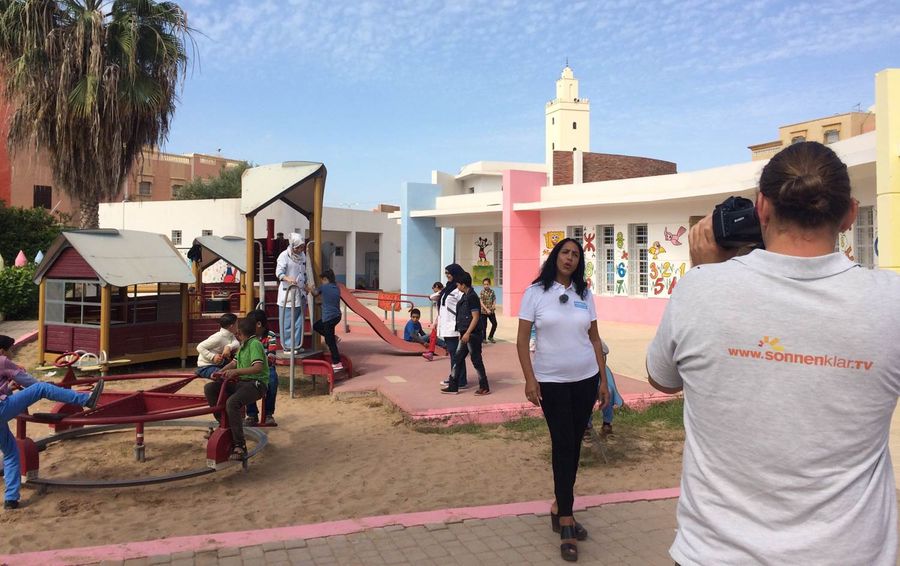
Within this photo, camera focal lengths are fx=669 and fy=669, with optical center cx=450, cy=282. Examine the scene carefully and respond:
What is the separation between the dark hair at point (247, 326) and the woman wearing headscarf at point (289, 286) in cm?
356

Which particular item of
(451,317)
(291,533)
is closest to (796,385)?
(291,533)

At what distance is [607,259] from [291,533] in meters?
15.9

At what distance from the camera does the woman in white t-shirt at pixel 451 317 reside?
8.46 meters

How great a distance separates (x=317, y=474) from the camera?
5.43 meters

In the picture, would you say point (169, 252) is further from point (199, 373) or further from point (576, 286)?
point (576, 286)

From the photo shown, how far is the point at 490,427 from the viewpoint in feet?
22.7

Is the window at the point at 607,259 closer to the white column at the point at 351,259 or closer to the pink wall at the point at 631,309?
the pink wall at the point at 631,309

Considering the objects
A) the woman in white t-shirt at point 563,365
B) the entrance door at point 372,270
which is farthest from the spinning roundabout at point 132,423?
the entrance door at point 372,270

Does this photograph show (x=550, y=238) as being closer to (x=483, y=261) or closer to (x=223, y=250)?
(x=483, y=261)

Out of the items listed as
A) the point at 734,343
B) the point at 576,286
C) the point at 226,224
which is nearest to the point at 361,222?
the point at 226,224

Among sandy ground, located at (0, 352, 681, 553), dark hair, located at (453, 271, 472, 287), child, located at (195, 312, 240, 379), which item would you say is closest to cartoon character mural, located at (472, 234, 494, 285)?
dark hair, located at (453, 271, 472, 287)

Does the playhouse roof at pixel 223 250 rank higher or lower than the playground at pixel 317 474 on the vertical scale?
higher

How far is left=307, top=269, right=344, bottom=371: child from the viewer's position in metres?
9.34

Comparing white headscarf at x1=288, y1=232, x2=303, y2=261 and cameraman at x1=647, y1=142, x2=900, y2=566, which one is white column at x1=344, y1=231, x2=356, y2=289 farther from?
cameraman at x1=647, y1=142, x2=900, y2=566
